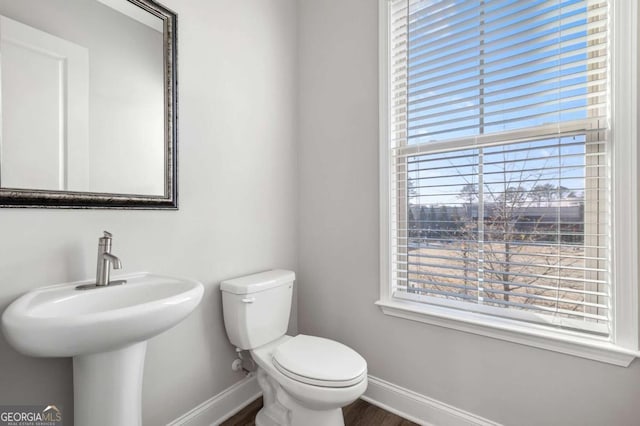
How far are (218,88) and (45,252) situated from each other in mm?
1037

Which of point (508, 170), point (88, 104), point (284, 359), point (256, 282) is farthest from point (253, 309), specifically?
point (508, 170)

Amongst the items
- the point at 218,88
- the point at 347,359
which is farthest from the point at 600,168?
the point at 218,88

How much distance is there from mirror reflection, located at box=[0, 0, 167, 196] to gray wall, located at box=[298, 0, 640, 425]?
95 centimetres

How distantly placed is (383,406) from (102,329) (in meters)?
1.52

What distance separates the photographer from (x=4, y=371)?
3.25 feet

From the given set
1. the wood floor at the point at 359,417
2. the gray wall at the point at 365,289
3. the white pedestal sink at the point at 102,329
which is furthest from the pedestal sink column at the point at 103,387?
the gray wall at the point at 365,289

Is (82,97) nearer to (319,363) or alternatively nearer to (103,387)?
(103,387)

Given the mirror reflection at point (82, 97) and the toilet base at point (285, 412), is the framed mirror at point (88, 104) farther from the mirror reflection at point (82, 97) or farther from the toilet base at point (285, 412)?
the toilet base at point (285, 412)

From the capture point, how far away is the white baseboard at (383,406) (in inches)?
59.6

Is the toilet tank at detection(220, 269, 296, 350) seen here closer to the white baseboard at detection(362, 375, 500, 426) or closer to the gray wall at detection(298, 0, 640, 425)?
the gray wall at detection(298, 0, 640, 425)

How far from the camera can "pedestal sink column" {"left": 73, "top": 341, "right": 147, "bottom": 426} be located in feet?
3.36

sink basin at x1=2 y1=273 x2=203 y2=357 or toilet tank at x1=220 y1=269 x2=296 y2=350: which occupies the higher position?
sink basin at x1=2 y1=273 x2=203 y2=357

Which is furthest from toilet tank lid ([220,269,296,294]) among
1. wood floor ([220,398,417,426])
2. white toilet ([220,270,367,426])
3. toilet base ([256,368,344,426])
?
wood floor ([220,398,417,426])

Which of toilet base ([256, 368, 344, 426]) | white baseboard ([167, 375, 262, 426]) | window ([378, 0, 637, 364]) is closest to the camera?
window ([378, 0, 637, 364])
